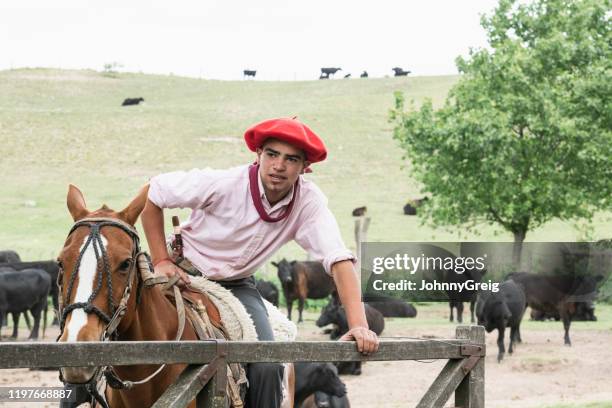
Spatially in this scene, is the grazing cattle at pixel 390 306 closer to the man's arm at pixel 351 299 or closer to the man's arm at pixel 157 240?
the man's arm at pixel 157 240

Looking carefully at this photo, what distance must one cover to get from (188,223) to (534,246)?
84.0 ft

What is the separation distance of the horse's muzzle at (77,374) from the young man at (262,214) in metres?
1.35

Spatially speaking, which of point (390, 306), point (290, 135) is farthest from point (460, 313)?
point (290, 135)

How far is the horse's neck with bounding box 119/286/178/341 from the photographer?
464cm

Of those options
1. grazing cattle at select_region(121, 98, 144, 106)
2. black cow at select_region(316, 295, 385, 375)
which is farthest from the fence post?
grazing cattle at select_region(121, 98, 144, 106)

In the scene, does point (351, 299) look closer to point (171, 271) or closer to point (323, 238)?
point (323, 238)

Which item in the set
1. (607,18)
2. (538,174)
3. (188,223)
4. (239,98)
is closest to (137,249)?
(188,223)

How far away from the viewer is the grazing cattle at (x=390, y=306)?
76.0 feet

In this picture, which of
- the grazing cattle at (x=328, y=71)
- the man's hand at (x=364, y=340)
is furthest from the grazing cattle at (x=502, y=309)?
the grazing cattle at (x=328, y=71)

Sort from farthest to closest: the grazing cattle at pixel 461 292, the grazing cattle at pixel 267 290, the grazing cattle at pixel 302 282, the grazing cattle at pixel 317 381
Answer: the grazing cattle at pixel 302 282 < the grazing cattle at pixel 461 292 < the grazing cattle at pixel 267 290 < the grazing cattle at pixel 317 381

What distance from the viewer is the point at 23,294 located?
65.2ft

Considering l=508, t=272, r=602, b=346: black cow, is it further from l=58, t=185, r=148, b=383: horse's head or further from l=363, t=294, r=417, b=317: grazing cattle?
l=58, t=185, r=148, b=383: horse's head

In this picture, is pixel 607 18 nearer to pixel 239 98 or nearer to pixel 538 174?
pixel 538 174

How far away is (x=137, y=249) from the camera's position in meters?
4.55
